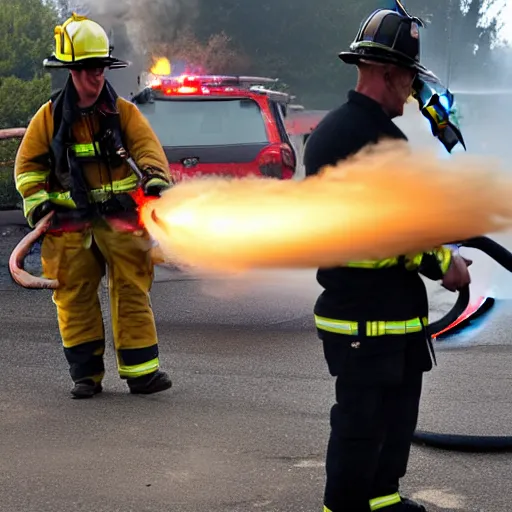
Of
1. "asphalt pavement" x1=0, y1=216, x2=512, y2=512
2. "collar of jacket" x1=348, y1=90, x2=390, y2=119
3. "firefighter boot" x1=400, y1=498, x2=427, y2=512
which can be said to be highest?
"collar of jacket" x1=348, y1=90, x2=390, y2=119

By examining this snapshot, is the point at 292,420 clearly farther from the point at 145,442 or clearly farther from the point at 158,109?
the point at 158,109

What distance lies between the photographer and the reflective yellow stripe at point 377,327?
3.53 m

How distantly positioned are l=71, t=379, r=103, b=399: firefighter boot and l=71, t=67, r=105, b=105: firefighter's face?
1551 millimetres

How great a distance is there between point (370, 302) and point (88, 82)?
103 inches

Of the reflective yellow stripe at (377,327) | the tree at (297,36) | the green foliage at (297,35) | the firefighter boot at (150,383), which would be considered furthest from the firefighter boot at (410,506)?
the tree at (297,36)

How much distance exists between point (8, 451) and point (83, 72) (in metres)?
2.08

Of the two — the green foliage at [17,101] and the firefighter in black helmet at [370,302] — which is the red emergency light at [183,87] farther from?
the green foliage at [17,101]

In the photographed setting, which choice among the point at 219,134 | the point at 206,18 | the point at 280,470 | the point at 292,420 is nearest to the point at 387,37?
the point at 280,470

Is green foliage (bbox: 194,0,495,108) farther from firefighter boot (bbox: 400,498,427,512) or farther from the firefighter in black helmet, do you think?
firefighter boot (bbox: 400,498,427,512)

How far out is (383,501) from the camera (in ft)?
12.2

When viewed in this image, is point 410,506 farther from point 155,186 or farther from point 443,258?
point 155,186

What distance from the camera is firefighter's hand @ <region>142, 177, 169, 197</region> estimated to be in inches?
213

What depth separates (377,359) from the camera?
3.53 m

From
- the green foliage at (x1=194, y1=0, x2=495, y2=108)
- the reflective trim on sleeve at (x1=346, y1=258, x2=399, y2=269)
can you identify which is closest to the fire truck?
the reflective trim on sleeve at (x1=346, y1=258, x2=399, y2=269)
